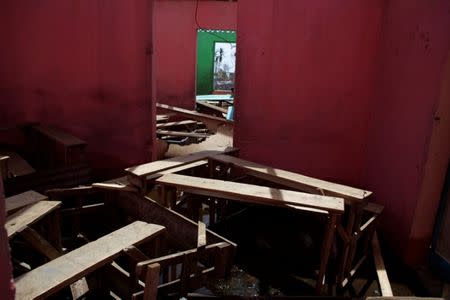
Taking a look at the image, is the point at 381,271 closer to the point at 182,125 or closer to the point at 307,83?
the point at 307,83

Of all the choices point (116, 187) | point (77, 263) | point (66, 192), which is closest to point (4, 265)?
point (77, 263)

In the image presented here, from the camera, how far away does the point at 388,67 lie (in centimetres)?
521

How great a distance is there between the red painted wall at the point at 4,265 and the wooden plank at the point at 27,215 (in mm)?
1096

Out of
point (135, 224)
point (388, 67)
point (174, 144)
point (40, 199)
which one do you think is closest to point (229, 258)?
point (135, 224)

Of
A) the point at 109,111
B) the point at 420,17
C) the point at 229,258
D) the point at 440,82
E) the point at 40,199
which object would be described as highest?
the point at 420,17

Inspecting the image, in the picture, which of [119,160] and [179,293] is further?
[119,160]

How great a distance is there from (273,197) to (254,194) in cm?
18

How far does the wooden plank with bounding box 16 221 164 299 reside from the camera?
2494 mm

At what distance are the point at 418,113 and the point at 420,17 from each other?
1.06 metres

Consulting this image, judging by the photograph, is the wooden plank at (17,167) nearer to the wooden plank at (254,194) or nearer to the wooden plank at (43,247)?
the wooden plank at (43,247)

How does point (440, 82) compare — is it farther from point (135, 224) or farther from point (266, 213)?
point (135, 224)

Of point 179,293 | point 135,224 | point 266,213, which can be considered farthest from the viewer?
point 266,213

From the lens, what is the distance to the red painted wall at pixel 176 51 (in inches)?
412

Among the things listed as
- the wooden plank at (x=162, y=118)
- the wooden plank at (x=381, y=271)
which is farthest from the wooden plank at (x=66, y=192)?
the wooden plank at (x=162, y=118)
